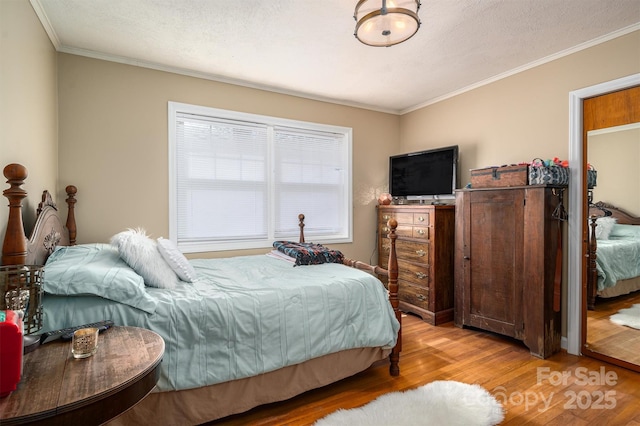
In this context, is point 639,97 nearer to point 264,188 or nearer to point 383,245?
point 383,245

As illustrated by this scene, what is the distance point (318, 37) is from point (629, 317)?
3255 mm

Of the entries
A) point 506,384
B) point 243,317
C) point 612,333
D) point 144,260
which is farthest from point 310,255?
point 612,333

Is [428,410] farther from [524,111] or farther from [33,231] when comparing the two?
[524,111]

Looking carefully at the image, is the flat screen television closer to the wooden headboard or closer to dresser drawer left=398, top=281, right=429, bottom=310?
dresser drawer left=398, top=281, right=429, bottom=310

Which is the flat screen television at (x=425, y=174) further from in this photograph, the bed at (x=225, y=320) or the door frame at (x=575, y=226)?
the bed at (x=225, y=320)

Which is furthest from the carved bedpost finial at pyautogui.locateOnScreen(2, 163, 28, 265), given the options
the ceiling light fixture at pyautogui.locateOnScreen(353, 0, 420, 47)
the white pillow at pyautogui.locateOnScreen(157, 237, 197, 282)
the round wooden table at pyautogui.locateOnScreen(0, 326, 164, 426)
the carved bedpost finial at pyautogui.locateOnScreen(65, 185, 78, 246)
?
the ceiling light fixture at pyautogui.locateOnScreen(353, 0, 420, 47)

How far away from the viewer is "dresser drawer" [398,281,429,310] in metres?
3.58

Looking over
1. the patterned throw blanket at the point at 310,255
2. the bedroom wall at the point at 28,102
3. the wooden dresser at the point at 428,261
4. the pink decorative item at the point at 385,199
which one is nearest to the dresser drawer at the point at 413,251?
the wooden dresser at the point at 428,261

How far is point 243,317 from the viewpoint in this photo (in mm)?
1847

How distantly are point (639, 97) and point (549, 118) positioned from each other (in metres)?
0.61

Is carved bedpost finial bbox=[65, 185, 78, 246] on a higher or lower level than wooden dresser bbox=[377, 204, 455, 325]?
higher

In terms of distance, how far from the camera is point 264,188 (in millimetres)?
3758

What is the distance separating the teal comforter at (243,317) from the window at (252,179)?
1123mm

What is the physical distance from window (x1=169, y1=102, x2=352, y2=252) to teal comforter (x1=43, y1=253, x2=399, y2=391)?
3.68 ft
